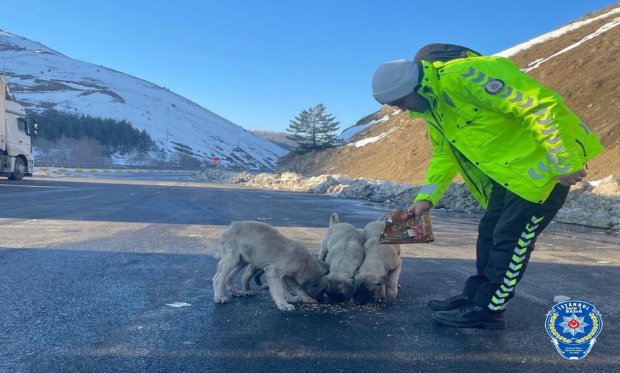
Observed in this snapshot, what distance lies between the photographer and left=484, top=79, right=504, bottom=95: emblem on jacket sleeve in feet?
11.4

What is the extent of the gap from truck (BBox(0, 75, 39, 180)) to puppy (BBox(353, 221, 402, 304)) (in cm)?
2606

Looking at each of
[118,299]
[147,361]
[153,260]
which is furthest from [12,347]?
[153,260]

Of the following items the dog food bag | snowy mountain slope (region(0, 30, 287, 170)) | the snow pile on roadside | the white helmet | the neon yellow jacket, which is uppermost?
snowy mountain slope (region(0, 30, 287, 170))

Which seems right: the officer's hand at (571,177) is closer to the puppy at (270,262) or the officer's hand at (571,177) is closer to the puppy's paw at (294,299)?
the puppy at (270,262)

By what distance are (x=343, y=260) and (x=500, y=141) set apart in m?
1.85

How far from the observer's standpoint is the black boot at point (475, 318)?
3920 millimetres

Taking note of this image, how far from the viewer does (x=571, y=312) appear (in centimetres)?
304

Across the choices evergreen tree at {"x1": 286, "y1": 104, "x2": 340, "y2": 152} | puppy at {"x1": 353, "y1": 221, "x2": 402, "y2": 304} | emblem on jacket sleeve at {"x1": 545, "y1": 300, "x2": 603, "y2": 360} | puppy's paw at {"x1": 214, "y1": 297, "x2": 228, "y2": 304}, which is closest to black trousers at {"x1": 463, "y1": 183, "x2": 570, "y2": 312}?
emblem on jacket sleeve at {"x1": 545, "y1": 300, "x2": 603, "y2": 360}

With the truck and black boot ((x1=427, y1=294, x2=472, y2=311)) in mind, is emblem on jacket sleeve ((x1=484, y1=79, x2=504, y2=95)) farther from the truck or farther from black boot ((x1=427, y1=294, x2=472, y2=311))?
the truck

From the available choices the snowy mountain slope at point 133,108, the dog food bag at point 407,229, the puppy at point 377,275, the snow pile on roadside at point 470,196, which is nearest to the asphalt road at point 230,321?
the puppy at point 377,275

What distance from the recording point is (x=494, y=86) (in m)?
3.46

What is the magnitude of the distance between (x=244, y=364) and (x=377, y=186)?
21.6 m

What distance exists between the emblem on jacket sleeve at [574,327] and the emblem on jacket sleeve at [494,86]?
4.50ft

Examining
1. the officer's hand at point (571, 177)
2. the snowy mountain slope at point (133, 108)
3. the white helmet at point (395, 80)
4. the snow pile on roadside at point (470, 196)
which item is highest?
the snowy mountain slope at point (133, 108)
